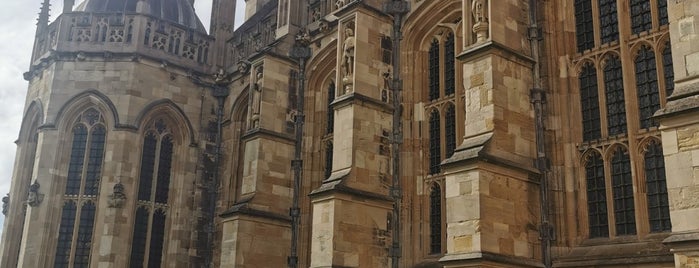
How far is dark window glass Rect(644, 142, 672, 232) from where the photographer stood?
12.7 m

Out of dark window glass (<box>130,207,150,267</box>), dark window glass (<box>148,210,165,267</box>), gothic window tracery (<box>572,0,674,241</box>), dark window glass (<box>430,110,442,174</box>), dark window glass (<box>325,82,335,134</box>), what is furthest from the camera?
dark window glass (<box>148,210,165,267</box>)

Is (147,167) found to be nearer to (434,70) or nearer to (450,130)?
(434,70)

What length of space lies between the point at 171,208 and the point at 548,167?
576 inches

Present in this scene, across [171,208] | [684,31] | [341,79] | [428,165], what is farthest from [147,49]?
[684,31]

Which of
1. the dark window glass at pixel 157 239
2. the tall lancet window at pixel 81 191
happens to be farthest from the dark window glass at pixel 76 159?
the dark window glass at pixel 157 239

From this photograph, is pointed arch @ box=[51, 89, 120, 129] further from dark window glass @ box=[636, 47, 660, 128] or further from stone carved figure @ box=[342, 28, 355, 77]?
dark window glass @ box=[636, 47, 660, 128]

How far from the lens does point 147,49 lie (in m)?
25.0

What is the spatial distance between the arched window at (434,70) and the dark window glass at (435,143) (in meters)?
0.52

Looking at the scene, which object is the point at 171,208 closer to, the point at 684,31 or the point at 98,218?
the point at 98,218

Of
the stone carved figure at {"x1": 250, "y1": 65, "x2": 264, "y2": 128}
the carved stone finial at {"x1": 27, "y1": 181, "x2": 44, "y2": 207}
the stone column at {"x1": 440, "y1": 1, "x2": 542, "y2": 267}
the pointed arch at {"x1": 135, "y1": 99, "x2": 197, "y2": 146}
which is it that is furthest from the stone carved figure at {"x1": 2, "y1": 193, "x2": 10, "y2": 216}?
the stone column at {"x1": 440, "y1": 1, "x2": 542, "y2": 267}

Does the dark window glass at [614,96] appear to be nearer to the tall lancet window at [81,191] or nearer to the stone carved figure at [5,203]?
the tall lancet window at [81,191]

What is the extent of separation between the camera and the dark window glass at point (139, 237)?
77.5 ft

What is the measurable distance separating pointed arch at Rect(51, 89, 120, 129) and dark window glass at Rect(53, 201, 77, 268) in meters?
2.64

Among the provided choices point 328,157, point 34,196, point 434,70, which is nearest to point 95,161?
point 34,196
